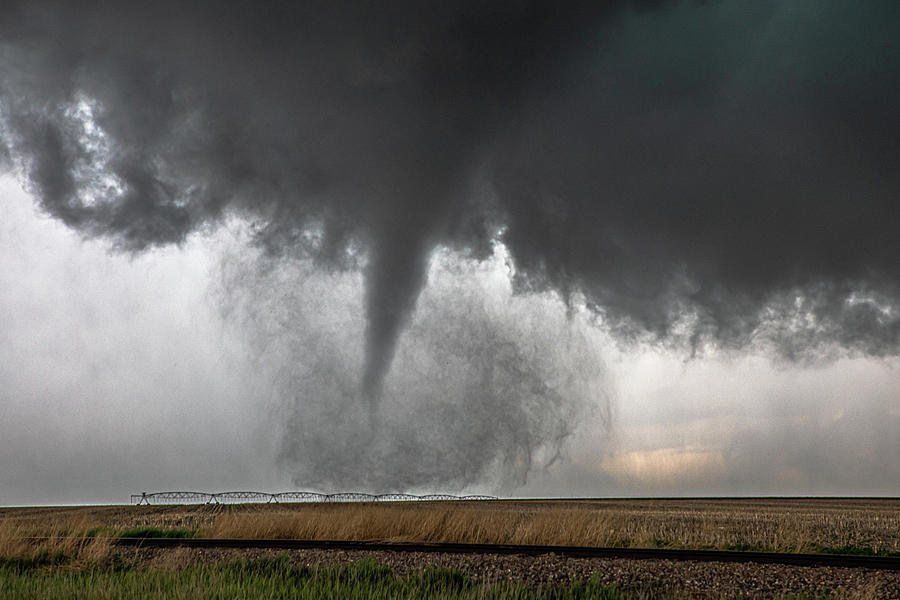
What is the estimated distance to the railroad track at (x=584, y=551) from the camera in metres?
16.8

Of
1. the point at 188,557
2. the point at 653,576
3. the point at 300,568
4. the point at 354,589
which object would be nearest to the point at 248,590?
the point at 354,589

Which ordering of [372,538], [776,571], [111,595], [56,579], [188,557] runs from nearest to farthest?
[111,595] → [56,579] → [776,571] → [188,557] → [372,538]

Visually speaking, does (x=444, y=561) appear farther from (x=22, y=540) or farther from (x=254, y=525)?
(x=22, y=540)

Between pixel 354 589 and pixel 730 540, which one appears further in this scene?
pixel 730 540

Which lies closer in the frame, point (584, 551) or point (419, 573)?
point (419, 573)

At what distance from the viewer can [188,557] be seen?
17953 millimetres

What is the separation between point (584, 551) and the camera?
18.2 meters

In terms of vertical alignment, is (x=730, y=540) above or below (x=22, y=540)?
below

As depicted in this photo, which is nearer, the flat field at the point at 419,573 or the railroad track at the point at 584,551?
the flat field at the point at 419,573

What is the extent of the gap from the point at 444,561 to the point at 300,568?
3869 mm

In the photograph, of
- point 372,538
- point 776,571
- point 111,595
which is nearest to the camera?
point 111,595

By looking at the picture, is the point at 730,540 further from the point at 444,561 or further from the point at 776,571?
the point at 444,561

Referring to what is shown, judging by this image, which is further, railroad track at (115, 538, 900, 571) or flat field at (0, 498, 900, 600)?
railroad track at (115, 538, 900, 571)

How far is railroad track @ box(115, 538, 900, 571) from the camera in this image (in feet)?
55.1
